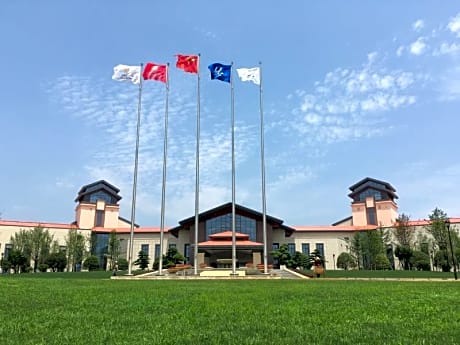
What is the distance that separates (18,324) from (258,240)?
45692 millimetres

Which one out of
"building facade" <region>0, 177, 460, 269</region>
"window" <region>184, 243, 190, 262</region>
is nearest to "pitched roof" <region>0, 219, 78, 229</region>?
"building facade" <region>0, 177, 460, 269</region>

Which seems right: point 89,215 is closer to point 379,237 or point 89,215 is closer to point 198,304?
point 379,237

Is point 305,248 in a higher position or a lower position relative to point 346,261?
higher

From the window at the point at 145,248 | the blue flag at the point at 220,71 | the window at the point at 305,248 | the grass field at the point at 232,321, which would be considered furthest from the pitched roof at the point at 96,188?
the grass field at the point at 232,321

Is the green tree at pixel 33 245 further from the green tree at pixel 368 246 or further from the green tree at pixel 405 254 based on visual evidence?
the green tree at pixel 405 254

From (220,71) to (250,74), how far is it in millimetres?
2087

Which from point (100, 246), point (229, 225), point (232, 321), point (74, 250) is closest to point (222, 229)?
point (229, 225)

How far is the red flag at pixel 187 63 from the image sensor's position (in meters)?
25.9

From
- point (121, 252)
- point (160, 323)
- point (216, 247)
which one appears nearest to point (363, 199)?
point (216, 247)

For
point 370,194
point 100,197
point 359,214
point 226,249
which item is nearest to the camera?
point 226,249

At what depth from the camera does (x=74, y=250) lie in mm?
48562

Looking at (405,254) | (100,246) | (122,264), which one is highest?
(100,246)

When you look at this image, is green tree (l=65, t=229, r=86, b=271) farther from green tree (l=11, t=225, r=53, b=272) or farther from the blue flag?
the blue flag

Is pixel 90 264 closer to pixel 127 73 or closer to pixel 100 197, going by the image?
pixel 100 197
